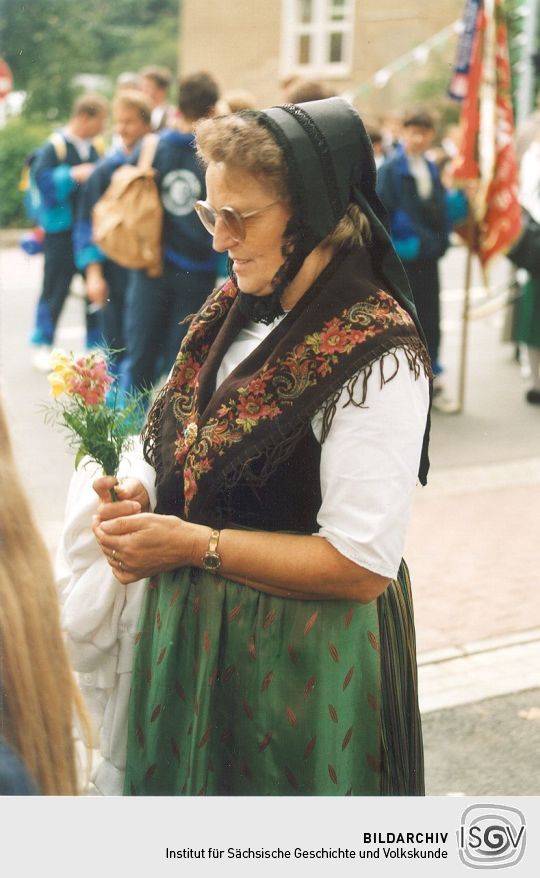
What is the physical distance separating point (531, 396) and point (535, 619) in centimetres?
400

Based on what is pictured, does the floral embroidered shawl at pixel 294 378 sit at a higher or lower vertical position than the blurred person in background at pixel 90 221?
higher

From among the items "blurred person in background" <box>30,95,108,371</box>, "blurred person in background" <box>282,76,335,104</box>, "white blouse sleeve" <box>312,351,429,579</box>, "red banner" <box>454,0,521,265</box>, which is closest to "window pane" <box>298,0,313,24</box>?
"blurred person in background" <box>282,76,335,104</box>

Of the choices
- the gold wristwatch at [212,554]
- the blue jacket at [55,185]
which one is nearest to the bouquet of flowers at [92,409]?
the gold wristwatch at [212,554]

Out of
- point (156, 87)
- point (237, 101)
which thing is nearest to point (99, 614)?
point (237, 101)

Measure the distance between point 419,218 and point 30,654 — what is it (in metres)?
6.09

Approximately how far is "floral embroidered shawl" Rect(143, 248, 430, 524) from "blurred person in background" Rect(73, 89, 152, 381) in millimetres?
4613

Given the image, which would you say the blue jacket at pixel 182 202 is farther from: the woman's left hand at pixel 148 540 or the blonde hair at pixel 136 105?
the woman's left hand at pixel 148 540

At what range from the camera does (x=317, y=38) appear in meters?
6.98

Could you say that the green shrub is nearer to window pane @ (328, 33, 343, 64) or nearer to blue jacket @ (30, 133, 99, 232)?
blue jacket @ (30, 133, 99, 232)

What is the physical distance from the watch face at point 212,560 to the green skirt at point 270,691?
9 cm

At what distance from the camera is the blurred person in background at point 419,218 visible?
285 inches

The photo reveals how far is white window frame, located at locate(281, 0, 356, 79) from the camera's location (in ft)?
17.0
